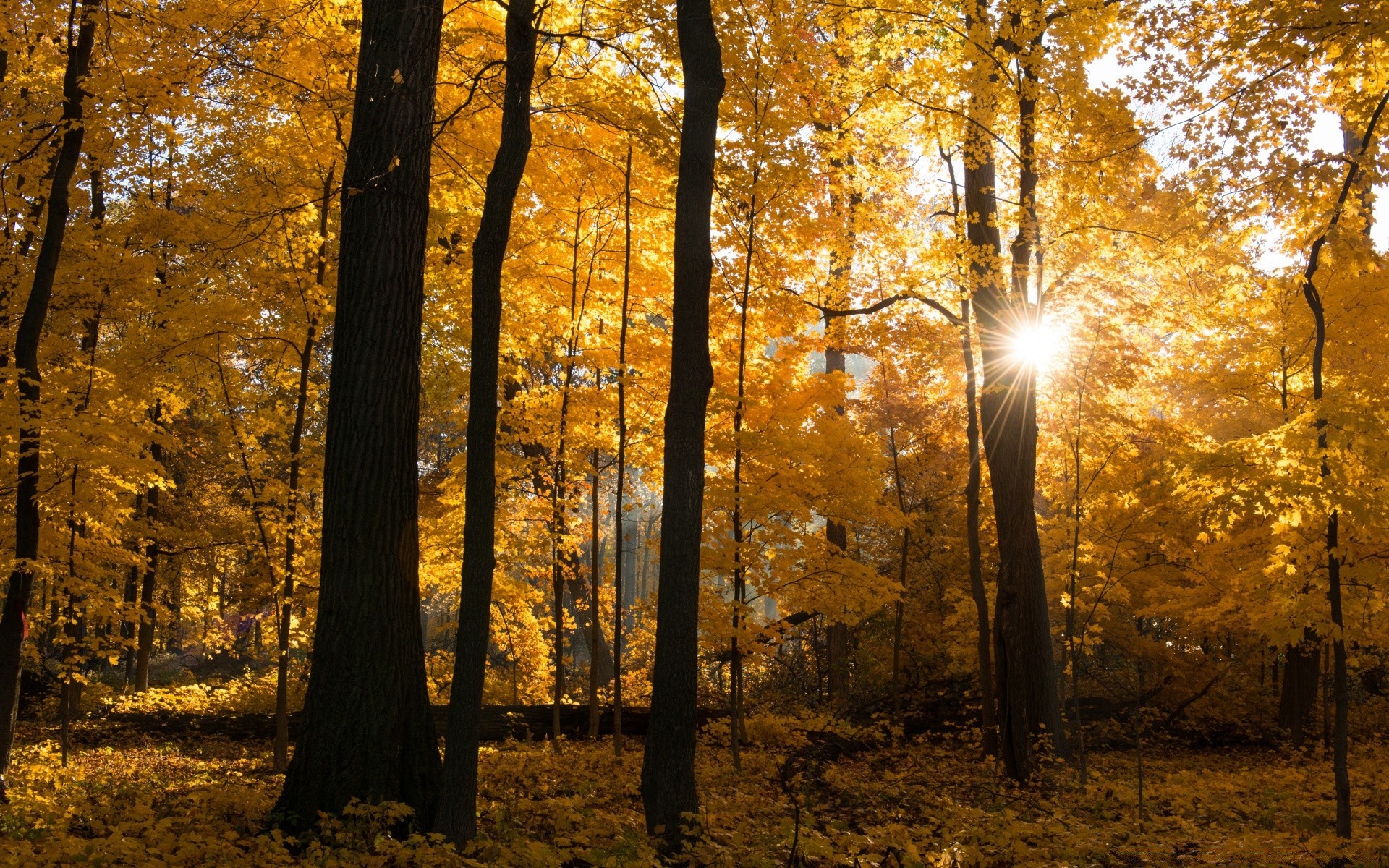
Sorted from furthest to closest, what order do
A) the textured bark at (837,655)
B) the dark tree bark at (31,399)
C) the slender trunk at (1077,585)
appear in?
the textured bark at (837,655)
the slender trunk at (1077,585)
the dark tree bark at (31,399)

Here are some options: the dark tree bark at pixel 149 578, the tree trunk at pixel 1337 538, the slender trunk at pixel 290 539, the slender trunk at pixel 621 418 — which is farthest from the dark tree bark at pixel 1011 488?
the dark tree bark at pixel 149 578

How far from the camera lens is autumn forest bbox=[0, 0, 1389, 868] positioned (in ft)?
18.0

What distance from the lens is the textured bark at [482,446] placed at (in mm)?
4914

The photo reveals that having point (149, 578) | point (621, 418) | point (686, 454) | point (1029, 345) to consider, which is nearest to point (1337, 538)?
point (1029, 345)

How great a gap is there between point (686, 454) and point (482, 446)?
1432mm

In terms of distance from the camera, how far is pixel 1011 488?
10.1 meters

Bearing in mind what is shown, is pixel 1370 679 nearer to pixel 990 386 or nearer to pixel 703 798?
pixel 990 386

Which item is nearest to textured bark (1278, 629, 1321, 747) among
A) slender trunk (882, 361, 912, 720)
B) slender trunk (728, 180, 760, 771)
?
slender trunk (882, 361, 912, 720)

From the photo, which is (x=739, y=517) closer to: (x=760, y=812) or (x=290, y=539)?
(x=760, y=812)

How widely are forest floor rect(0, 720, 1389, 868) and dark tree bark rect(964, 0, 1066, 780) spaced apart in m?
0.66

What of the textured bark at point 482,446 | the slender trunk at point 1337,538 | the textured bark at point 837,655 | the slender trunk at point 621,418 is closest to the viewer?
the textured bark at point 482,446

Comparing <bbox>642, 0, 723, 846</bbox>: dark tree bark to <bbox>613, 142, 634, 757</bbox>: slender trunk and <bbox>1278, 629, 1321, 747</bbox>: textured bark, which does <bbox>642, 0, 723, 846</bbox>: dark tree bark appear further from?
<bbox>1278, 629, 1321, 747</bbox>: textured bark

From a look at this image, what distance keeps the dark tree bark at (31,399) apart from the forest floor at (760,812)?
100cm

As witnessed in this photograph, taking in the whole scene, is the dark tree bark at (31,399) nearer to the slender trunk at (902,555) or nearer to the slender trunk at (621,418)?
the slender trunk at (621,418)
